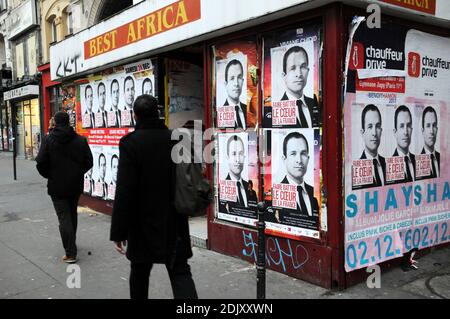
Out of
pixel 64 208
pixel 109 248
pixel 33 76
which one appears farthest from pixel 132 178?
pixel 33 76

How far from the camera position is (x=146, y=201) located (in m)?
3.46

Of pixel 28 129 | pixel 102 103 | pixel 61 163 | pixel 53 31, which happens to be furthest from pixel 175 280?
pixel 28 129

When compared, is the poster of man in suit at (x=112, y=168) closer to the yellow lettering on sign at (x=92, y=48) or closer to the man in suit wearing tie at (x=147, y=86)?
the man in suit wearing tie at (x=147, y=86)

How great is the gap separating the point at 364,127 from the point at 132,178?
2.66 meters

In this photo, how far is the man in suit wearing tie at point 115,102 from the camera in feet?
27.4

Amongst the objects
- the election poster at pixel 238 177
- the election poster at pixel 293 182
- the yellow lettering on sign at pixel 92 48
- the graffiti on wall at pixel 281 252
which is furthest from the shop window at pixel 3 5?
the graffiti on wall at pixel 281 252

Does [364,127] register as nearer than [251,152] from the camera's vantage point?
Yes

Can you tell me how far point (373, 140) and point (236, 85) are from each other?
6.10 ft

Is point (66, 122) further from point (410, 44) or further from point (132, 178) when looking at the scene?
point (410, 44)

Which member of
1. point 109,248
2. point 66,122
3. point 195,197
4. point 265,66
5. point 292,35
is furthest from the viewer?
point 109,248

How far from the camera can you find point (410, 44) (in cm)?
520

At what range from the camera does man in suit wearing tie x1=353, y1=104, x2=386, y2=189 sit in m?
4.79

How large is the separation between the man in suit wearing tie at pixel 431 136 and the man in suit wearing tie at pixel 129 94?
480 cm

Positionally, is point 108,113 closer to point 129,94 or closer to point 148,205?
point 129,94
